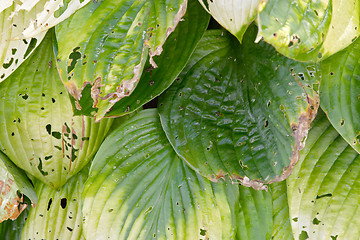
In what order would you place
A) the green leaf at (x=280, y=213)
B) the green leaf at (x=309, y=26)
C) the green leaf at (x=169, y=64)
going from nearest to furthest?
the green leaf at (x=309, y=26), the green leaf at (x=169, y=64), the green leaf at (x=280, y=213)

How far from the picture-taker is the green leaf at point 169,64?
0.70m

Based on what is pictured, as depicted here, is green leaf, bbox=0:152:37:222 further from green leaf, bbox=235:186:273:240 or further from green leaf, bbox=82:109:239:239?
green leaf, bbox=235:186:273:240

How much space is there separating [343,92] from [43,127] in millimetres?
573

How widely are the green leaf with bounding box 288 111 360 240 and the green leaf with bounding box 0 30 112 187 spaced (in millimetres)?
409

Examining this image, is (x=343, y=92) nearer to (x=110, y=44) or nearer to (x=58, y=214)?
(x=110, y=44)

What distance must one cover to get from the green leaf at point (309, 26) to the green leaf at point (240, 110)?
103 mm

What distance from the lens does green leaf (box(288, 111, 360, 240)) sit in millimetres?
746

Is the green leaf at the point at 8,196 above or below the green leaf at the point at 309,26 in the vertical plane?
above

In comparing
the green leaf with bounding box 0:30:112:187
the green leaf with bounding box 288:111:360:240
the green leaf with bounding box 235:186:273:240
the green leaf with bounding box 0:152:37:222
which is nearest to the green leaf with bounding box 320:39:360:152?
the green leaf with bounding box 288:111:360:240

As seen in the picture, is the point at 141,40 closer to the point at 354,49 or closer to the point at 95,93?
the point at 95,93

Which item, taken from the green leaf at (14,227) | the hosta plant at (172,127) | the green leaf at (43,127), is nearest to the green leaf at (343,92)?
the hosta plant at (172,127)

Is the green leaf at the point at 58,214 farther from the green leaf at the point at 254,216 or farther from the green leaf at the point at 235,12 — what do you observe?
the green leaf at the point at 235,12

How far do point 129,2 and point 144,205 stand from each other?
375mm

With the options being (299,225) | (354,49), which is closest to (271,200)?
(299,225)
